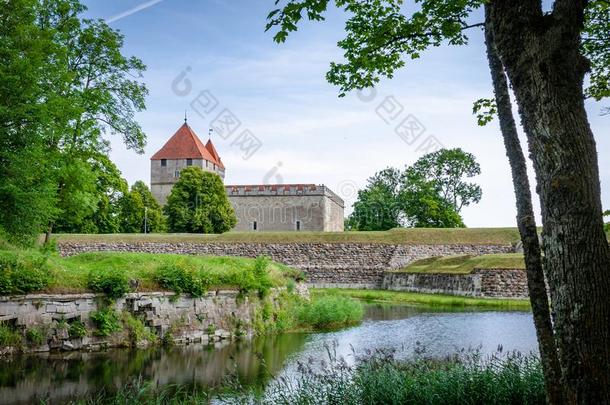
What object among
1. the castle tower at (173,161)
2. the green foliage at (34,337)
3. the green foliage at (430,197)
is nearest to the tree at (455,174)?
the green foliage at (430,197)

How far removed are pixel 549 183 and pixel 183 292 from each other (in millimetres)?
12774

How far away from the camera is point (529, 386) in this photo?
634 centimetres

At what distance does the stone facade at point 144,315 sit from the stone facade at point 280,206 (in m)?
49.5

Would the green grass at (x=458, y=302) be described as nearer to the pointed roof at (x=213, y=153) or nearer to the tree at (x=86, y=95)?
the tree at (x=86, y=95)

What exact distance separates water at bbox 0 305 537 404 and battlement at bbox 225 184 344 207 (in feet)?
159

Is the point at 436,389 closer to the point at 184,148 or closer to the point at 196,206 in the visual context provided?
the point at 196,206

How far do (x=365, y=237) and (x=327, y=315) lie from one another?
2582 centimetres

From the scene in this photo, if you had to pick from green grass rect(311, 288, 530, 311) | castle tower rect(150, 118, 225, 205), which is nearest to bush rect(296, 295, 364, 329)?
green grass rect(311, 288, 530, 311)

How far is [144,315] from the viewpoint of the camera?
14.8m

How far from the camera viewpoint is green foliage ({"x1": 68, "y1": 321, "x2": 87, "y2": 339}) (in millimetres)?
13459

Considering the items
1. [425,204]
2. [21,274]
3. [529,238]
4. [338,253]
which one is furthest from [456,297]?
[425,204]

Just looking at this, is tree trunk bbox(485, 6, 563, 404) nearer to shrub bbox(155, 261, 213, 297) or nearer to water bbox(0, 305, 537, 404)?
water bbox(0, 305, 537, 404)

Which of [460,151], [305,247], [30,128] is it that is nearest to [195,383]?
[30,128]

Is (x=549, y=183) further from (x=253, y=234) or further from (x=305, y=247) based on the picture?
(x=253, y=234)
